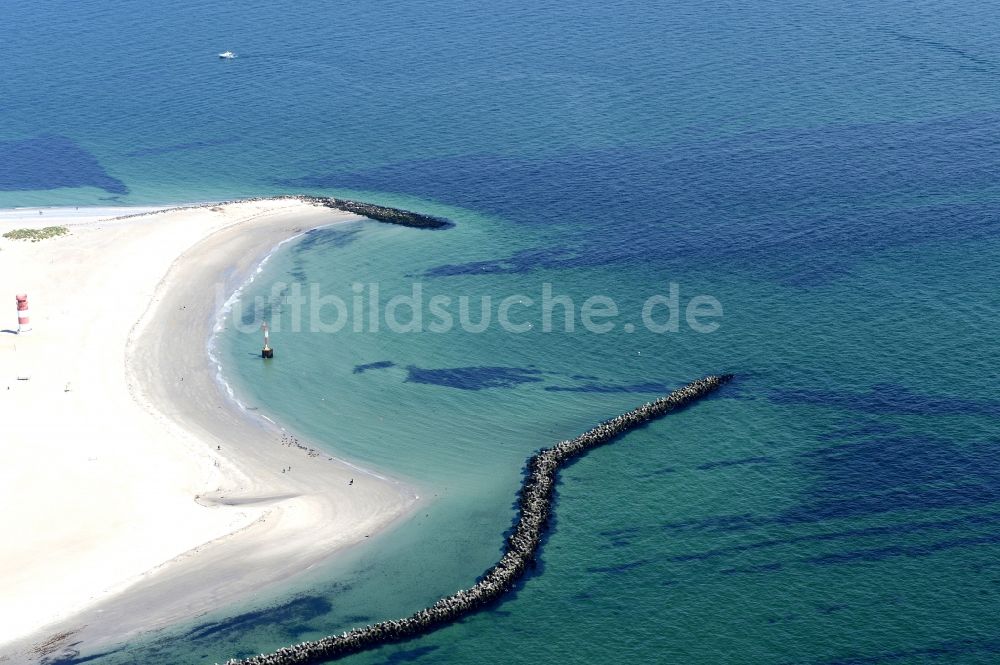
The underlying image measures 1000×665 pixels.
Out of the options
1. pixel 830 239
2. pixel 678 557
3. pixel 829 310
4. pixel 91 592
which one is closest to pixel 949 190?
pixel 830 239

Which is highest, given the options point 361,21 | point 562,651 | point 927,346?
point 361,21

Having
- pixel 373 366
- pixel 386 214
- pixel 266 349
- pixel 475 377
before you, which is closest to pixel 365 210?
pixel 386 214

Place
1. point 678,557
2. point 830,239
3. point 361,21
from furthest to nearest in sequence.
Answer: point 361,21, point 830,239, point 678,557

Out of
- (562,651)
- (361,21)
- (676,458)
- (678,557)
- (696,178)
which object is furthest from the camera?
(361,21)

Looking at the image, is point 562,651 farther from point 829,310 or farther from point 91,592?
point 829,310

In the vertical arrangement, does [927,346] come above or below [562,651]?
above
